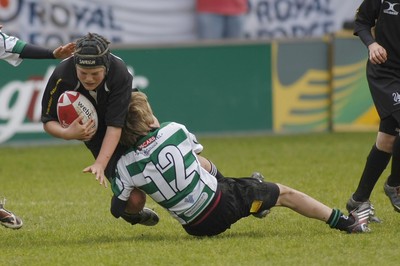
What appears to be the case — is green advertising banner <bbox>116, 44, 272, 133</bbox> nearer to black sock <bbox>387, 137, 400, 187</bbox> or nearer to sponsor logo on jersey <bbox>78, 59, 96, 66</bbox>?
black sock <bbox>387, 137, 400, 187</bbox>

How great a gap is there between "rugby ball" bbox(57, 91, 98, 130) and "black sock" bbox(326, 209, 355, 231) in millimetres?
1625

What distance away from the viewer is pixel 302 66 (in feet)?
46.1

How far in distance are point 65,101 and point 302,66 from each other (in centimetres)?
753

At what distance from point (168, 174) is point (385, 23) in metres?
1.94

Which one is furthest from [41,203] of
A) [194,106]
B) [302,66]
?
[302,66]

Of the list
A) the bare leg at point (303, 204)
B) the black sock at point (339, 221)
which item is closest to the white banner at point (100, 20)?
the bare leg at point (303, 204)

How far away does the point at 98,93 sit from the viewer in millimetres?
7012

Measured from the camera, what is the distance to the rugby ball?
6852mm

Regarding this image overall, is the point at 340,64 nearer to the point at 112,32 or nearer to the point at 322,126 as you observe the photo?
the point at 322,126

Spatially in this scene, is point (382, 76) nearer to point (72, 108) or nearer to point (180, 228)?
point (180, 228)

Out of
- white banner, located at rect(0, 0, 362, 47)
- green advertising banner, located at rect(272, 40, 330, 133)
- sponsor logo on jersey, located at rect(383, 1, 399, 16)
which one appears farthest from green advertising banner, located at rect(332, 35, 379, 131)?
sponsor logo on jersey, located at rect(383, 1, 399, 16)

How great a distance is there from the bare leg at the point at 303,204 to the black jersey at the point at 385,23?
1193 mm

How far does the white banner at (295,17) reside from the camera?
16.1 metres

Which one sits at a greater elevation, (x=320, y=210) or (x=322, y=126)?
(x=320, y=210)
